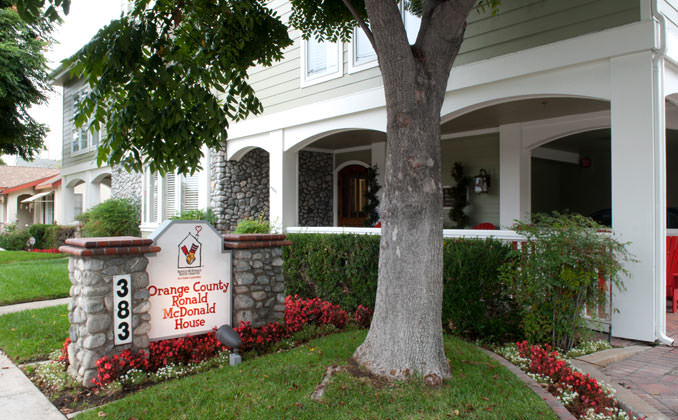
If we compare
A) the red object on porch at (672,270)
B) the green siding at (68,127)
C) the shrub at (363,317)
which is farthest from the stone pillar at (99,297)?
the green siding at (68,127)

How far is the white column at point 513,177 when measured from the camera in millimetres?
8578

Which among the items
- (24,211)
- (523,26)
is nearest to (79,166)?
(24,211)

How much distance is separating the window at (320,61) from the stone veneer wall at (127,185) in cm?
744

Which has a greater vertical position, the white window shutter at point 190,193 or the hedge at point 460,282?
the white window shutter at point 190,193

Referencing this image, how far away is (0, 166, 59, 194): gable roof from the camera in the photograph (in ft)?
85.2

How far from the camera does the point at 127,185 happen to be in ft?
50.1

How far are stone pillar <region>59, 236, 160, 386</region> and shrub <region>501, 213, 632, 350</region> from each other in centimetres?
385

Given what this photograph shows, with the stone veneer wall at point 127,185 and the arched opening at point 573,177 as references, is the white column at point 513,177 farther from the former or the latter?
the stone veneer wall at point 127,185

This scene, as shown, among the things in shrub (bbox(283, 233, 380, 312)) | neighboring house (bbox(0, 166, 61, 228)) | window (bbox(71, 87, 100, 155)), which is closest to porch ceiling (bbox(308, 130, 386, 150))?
shrub (bbox(283, 233, 380, 312))

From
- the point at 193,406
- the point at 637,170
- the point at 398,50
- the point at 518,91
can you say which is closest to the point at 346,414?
the point at 193,406

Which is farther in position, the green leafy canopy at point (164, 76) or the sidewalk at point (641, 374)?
the green leafy canopy at point (164, 76)

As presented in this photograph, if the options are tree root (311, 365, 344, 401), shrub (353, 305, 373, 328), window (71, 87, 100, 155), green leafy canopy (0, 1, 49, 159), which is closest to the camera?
tree root (311, 365, 344, 401)

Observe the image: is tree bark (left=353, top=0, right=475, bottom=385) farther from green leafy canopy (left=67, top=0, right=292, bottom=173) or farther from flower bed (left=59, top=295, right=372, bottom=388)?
green leafy canopy (left=67, top=0, right=292, bottom=173)

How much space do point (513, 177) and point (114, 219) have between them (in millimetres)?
11306
